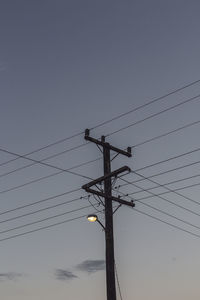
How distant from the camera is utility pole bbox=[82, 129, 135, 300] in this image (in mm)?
14525

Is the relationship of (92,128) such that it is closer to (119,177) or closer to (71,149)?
(71,149)

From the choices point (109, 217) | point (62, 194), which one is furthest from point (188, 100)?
point (62, 194)

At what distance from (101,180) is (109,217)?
58.3 inches

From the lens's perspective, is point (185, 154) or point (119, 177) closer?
point (185, 154)

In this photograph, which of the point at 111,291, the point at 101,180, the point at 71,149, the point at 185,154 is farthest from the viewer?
the point at 71,149

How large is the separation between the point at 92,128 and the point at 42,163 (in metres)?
3.10

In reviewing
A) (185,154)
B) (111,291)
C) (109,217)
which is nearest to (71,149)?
(109,217)

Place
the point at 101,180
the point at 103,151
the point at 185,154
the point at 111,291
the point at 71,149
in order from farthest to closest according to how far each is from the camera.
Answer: the point at 71,149, the point at 103,151, the point at 101,180, the point at 185,154, the point at 111,291

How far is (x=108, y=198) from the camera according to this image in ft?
53.2

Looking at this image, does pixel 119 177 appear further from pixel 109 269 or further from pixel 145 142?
pixel 109 269

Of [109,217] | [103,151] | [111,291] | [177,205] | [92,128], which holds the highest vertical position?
[92,128]

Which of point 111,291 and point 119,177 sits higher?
point 119,177

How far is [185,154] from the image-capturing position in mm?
15406

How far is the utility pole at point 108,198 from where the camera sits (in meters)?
14.5
